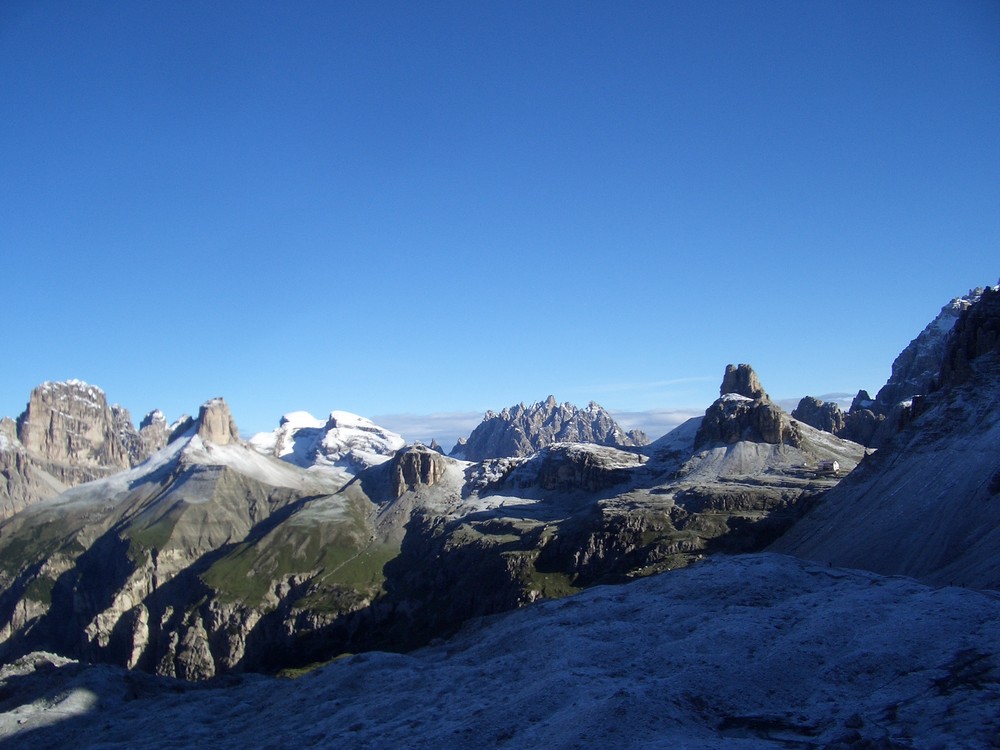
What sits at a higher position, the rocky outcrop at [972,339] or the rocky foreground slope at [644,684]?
the rocky outcrop at [972,339]

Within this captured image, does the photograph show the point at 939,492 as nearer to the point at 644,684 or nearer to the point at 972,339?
the point at 972,339

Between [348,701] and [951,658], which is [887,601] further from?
[348,701]

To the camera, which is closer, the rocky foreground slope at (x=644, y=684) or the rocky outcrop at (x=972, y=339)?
the rocky foreground slope at (x=644, y=684)

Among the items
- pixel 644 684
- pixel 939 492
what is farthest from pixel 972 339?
pixel 644 684

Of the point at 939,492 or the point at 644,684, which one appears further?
the point at 939,492

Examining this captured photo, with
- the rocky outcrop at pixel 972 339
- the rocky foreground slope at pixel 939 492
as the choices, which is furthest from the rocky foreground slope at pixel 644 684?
the rocky outcrop at pixel 972 339

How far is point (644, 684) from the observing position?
1826 inches

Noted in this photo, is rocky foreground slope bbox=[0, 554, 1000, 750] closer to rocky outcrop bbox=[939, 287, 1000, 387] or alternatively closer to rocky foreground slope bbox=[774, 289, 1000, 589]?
rocky foreground slope bbox=[774, 289, 1000, 589]

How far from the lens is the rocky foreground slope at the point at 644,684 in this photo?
Result: 40781 mm

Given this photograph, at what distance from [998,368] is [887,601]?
13093 cm

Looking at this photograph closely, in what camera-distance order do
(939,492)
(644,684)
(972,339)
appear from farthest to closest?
1. (972,339)
2. (939,492)
3. (644,684)

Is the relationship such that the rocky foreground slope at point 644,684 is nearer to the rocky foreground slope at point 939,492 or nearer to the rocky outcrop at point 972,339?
the rocky foreground slope at point 939,492

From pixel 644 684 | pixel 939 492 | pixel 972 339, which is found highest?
pixel 972 339

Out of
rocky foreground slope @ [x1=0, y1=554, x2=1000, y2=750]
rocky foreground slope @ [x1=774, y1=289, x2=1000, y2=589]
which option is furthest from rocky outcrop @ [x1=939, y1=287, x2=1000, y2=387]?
rocky foreground slope @ [x1=0, y1=554, x2=1000, y2=750]
